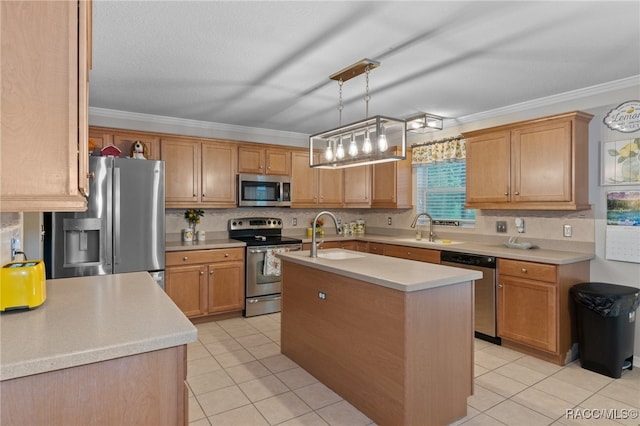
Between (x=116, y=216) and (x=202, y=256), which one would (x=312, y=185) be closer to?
(x=202, y=256)

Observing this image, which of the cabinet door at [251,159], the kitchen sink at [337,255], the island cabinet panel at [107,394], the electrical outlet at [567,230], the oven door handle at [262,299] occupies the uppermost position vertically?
the cabinet door at [251,159]

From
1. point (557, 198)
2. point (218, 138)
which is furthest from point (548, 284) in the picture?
point (218, 138)

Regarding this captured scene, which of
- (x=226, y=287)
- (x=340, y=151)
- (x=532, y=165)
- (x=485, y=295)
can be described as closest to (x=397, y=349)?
(x=340, y=151)

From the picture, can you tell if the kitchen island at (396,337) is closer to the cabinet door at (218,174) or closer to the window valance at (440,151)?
the cabinet door at (218,174)

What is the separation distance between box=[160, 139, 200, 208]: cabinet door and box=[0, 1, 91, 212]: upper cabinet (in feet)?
10.4

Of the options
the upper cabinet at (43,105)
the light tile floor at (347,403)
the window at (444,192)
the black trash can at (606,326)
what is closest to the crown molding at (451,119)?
the window at (444,192)

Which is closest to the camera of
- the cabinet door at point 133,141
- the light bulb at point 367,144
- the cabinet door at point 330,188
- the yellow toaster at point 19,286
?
the yellow toaster at point 19,286

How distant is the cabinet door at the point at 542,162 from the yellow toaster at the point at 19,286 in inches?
150

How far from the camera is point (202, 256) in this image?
4.11 metres

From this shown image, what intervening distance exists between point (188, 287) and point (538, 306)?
11.4ft

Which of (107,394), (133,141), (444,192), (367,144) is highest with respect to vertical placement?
(133,141)

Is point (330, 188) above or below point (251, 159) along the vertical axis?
below

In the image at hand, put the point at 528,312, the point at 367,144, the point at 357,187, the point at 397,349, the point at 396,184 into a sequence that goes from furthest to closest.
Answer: the point at 357,187 < the point at 396,184 < the point at 528,312 < the point at 367,144 < the point at 397,349

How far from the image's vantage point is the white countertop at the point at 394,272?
206 cm
